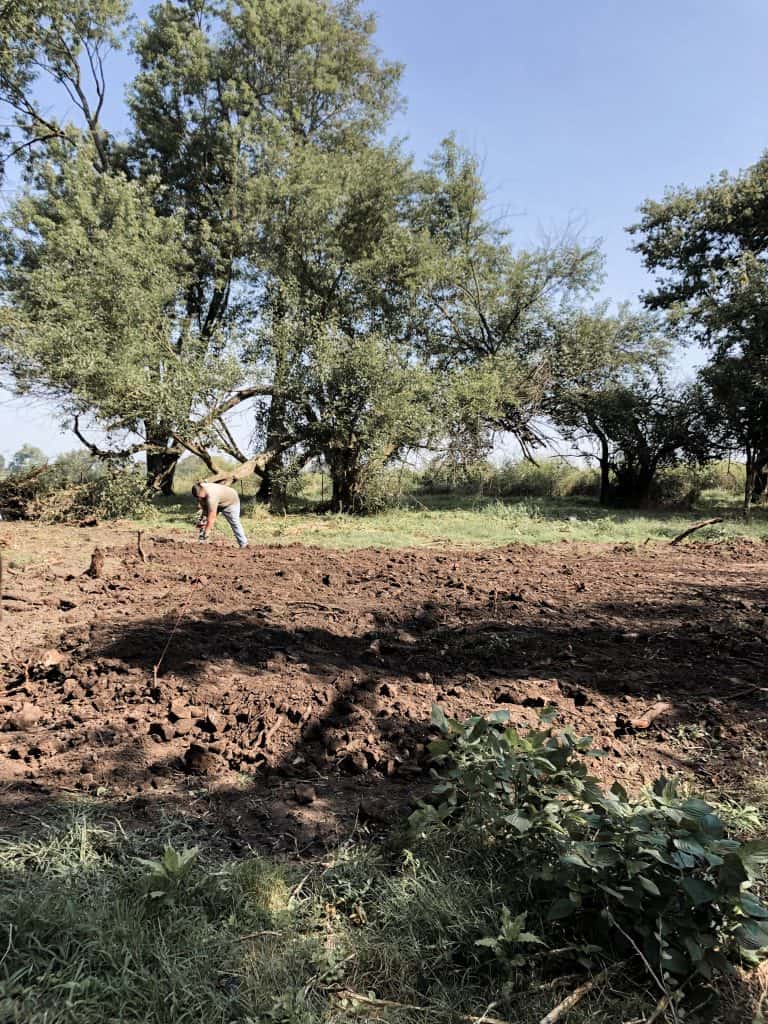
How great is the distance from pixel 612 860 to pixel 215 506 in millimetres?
7855

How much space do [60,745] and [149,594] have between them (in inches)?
106

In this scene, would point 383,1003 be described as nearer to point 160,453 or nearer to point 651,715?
point 651,715

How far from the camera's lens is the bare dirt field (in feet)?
9.13

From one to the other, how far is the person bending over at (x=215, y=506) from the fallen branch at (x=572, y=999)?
750 centimetres

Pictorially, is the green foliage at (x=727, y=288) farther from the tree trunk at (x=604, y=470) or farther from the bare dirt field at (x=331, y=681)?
the bare dirt field at (x=331, y=681)

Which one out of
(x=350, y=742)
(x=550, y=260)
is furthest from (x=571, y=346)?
(x=350, y=742)

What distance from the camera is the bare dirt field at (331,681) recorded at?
2783 mm

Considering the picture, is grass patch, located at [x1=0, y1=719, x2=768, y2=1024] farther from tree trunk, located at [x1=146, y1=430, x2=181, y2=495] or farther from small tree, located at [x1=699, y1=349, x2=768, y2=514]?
small tree, located at [x1=699, y1=349, x2=768, y2=514]

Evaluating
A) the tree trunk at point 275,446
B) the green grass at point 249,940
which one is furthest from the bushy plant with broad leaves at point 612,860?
the tree trunk at point 275,446

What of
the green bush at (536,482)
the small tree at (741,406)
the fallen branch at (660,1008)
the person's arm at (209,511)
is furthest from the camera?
the green bush at (536,482)

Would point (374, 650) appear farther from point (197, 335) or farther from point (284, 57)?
point (284, 57)

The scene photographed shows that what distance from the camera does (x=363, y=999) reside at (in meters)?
1.71

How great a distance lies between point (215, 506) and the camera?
880cm

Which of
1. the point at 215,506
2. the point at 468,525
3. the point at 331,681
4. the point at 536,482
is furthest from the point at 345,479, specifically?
the point at 331,681
